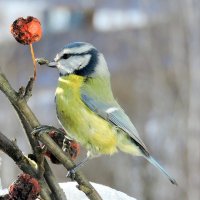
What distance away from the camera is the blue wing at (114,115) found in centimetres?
93

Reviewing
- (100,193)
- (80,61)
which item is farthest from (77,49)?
(100,193)

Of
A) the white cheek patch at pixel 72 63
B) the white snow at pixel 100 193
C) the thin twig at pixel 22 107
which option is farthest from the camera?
the white cheek patch at pixel 72 63

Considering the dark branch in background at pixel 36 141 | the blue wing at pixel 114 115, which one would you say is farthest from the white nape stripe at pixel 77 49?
the dark branch in background at pixel 36 141

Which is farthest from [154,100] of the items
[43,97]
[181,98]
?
[43,97]

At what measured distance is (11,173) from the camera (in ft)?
10.8

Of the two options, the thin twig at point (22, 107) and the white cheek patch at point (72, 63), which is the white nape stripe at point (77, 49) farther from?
the thin twig at point (22, 107)

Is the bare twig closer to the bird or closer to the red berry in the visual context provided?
the red berry

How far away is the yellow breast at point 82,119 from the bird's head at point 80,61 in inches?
0.6

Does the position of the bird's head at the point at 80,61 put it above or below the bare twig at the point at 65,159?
above

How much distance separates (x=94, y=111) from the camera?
3.13 feet

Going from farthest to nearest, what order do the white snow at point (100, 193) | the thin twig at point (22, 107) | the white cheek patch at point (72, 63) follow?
the white cheek patch at point (72, 63), the white snow at point (100, 193), the thin twig at point (22, 107)

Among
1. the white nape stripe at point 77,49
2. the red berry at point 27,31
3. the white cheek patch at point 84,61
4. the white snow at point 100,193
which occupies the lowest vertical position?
the white snow at point 100,193

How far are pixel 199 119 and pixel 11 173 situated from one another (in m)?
1.09

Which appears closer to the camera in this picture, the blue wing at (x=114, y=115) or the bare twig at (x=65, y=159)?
the bare twig at (x=65, y=159)
